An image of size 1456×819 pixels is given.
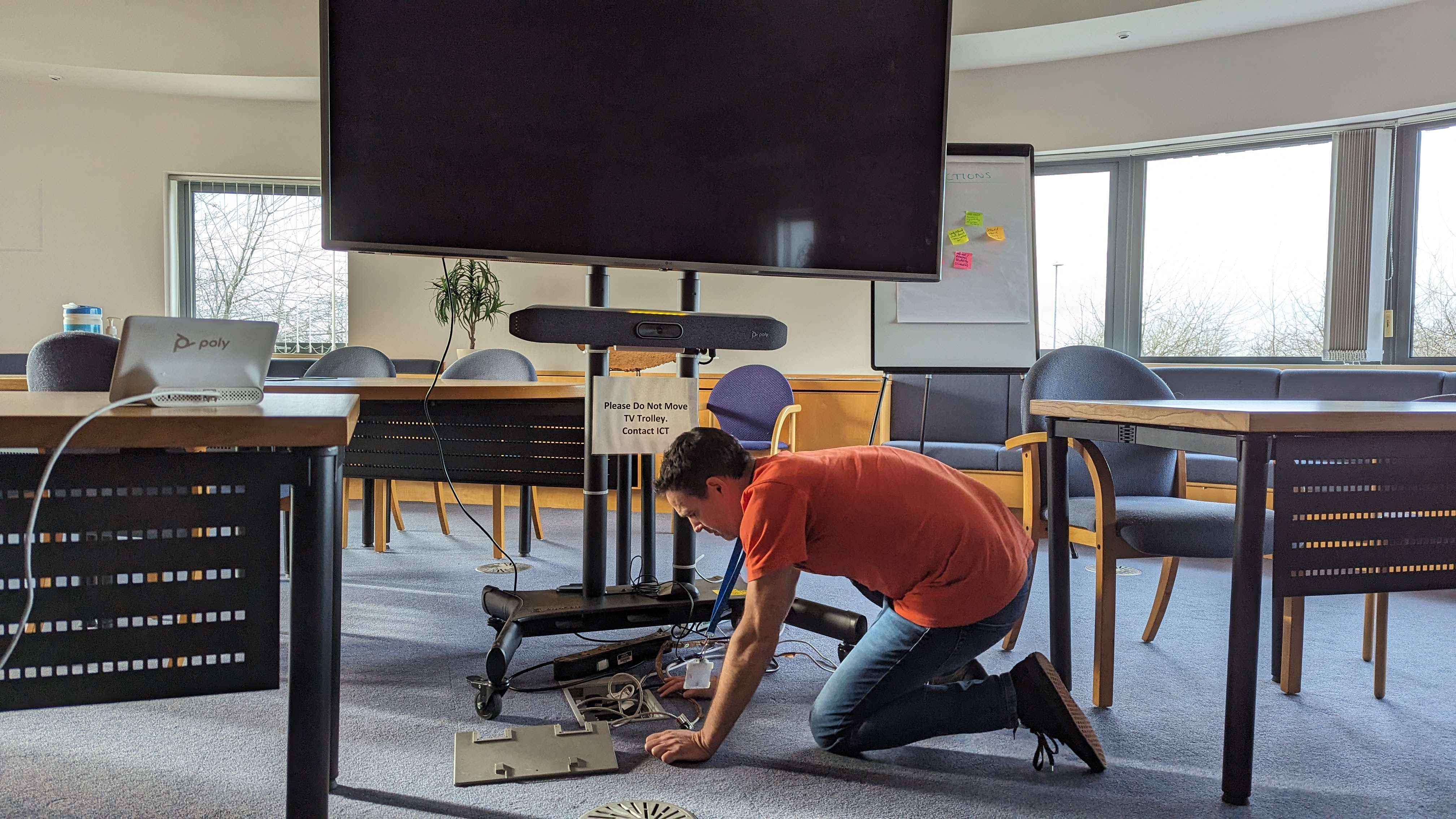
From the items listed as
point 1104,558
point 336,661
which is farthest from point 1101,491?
point 336,661

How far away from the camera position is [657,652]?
7.26 ft

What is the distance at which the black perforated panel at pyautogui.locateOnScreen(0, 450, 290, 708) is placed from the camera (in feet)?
3.39

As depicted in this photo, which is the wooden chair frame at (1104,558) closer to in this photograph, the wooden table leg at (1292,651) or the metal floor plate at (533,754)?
the wooden table leg at (1292,651)

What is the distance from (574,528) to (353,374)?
1284 mm

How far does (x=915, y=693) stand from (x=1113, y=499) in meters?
0.72

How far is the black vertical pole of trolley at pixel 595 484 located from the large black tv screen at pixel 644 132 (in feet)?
0.41

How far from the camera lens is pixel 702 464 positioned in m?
1.62

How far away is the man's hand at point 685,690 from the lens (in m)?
2.02

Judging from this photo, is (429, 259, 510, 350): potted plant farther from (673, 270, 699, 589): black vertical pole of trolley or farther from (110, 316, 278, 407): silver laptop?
(110, 316, 278, 407): silver laptop

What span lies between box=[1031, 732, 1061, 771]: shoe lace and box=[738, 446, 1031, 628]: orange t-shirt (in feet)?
0.89

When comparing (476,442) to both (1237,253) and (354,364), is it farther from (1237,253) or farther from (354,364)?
(1237,253)

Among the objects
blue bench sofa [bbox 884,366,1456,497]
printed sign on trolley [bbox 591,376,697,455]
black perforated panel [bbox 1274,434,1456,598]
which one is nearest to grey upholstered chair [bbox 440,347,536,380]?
printed sign on trolley [bbox 591,376,697,455]

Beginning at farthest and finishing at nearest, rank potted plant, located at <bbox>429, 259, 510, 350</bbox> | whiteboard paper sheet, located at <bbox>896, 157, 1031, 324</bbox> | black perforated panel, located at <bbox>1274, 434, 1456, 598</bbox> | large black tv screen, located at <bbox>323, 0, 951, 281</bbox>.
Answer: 1. potted plant, located at <bbox>429, 259, 510, 350</bbox>
2. whiteboard paper sheet, located at <bbox>896, 157, 1031, 324</bbox>
3. large black tv screen, located at <bbox>323, 0, 951, 281</bbox>
4. black perforated panel, located at <bbox>1274, 434, 1456, 598</bbox>

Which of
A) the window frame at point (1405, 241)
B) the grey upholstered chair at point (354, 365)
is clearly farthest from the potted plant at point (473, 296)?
the window frame at point (1405, 241)
